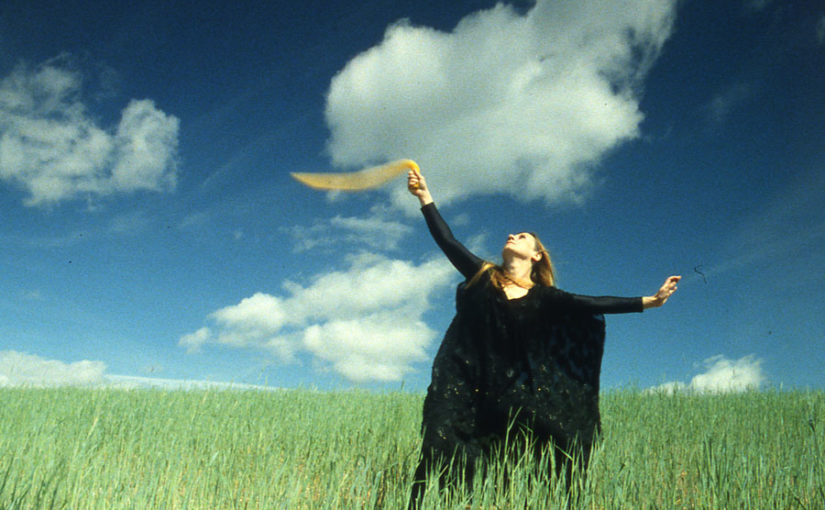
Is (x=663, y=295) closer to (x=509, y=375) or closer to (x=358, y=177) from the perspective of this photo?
(x=509, y=375)

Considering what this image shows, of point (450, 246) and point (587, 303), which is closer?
point (587, 303)

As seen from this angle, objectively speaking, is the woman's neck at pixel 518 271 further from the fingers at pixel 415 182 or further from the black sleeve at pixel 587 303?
the fingers at pixel 415 182

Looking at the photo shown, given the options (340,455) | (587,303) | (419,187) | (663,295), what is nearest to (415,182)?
(419,187)

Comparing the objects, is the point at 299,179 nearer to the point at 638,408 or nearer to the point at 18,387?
the point at 638,408

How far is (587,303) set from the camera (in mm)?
3648

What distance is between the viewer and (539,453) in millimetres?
3590

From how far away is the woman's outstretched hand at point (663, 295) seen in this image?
11.6 ft

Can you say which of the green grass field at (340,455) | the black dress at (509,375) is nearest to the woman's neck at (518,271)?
the black dress at (509,375)

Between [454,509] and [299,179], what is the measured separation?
217 cm

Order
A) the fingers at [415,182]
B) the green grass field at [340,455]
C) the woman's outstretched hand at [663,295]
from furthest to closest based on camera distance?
1. the fingers at [415,182]
2. the woman's outstretched hand at [663,295]
3. the green grass field at [340,455]

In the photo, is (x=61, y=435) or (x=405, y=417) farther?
(x=405, y=417)

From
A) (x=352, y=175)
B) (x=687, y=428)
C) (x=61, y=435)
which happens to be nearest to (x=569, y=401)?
(x=352, y=175)

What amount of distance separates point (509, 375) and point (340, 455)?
81.8 inches

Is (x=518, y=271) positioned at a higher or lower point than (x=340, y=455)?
higher
